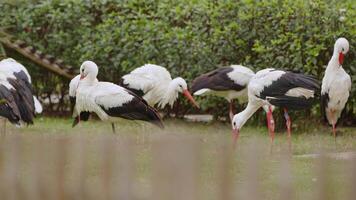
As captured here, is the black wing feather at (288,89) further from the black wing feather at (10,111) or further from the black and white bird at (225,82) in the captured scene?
the black wing feather at (10,111)

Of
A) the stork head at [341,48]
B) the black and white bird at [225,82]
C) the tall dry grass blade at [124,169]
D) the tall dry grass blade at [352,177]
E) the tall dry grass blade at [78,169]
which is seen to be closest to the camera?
the tall dry grass blade at [352,177]

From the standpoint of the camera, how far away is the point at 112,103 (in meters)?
12.2

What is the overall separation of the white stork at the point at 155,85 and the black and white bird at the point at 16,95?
4.74ft

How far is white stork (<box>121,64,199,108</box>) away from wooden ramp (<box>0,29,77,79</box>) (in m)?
2.35

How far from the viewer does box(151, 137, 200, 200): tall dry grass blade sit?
4.18m

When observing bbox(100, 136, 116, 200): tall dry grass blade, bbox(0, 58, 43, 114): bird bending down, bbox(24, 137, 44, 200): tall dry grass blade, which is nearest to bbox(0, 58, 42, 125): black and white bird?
bbox(0, 58, 43, 114): bird bending down

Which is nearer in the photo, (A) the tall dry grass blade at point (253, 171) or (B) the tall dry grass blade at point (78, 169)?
(A) the tall dry grass blade at point (253, 171)

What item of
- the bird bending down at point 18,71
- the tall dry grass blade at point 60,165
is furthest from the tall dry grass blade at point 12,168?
the bird bending down at point 18,71

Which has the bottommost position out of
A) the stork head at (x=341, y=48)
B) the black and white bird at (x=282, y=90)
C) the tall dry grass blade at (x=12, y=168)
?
the black and white bird at (x=282, y=90)

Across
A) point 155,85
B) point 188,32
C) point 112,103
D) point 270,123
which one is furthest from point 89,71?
point 188,32

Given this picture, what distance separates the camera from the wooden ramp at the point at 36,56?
15781 millimetres

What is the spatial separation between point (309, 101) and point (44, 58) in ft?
17.6

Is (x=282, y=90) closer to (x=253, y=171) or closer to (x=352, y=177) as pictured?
(x=253, y=171)

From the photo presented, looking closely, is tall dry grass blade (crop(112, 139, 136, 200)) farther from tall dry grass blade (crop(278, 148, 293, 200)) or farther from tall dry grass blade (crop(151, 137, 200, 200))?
tall dry grass blade (crop(278, 148, 293, 200))
